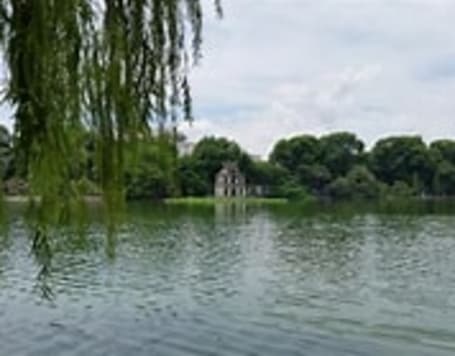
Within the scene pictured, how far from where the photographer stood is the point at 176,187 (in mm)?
3756

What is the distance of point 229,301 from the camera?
18469 mm

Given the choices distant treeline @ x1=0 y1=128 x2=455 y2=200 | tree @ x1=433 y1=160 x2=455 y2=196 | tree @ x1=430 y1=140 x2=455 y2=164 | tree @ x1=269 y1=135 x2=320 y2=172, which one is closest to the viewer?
distant treeline @ x1=0 y1=128 x2=455 y2=200

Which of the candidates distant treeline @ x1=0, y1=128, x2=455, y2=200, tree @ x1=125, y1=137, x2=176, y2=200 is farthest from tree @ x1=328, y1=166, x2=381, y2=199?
tree @ x1=125, y1=137, x2=176, y2=200

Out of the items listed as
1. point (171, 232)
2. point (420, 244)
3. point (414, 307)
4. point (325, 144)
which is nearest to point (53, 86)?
point (414, 307)

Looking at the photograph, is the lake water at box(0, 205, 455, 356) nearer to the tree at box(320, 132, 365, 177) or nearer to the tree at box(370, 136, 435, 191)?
the tree at box(320, 132, 365, 177)

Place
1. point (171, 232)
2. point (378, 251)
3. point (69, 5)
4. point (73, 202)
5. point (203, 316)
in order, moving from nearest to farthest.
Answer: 1. point (69, 5)
2. point (73, 202)
3. point (203, 316)
4. point (378, 251)
5. point (171, 232)

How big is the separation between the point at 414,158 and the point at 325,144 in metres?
15.0

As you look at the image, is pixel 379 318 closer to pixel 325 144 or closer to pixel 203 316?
pixel 203 316

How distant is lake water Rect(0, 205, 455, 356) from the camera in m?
13.5

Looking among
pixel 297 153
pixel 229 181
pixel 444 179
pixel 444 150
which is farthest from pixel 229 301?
pixel 444 150

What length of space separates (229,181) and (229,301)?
10043 cm

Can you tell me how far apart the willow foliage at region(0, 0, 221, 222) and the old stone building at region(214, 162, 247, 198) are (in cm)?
11185

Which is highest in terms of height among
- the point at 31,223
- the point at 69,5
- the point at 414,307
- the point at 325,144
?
the point at 325,144

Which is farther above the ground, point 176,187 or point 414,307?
point 176,187
